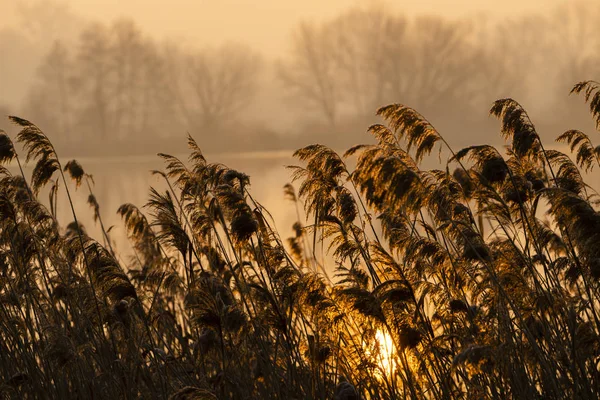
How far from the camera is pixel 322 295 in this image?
4.93 meters

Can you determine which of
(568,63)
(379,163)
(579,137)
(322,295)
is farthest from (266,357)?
(568,63)

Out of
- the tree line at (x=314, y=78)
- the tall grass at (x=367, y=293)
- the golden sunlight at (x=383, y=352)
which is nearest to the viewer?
the tall grass at (x=367, y=293)

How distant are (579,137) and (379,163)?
8.63 feet

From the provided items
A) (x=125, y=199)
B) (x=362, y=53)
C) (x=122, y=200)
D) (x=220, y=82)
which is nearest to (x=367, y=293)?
(x=122, y=200)

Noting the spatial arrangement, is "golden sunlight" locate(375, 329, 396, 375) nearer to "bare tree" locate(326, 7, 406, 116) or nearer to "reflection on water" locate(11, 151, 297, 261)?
"reflection on water" locate(11, 151, 297, 261)

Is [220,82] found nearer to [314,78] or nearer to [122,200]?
[314,78]

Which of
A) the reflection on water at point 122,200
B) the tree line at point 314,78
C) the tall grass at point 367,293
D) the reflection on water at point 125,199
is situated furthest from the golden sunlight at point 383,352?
the tree line at point 314,78

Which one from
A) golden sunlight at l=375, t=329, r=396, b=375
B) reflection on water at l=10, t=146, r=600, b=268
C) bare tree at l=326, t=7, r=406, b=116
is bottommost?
golden sunlight at l=375, t=329, r=396, b=375

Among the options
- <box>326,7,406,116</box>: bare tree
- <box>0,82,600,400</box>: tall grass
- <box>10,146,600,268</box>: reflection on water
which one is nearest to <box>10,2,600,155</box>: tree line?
<box>326,7,406,116</box>: bare tree

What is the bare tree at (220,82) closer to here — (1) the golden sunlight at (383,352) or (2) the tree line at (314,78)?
(2) the tree line at (314,78)

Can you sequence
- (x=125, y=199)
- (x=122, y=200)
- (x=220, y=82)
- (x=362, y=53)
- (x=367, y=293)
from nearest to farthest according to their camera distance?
(x=367, y=293) → (x=122, y=200) → (x=125, y=199) → (x=362, y=53) → (x=220, y=82)

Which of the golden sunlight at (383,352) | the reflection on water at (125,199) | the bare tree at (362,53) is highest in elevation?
the bare tree at (362,53)

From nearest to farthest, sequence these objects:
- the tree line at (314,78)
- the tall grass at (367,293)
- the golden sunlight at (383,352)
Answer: the tall grass at (367,293) → the golden sunlight at (383,352) → the tree line at (314,78)

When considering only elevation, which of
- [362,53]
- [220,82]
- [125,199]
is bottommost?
[125,199]
